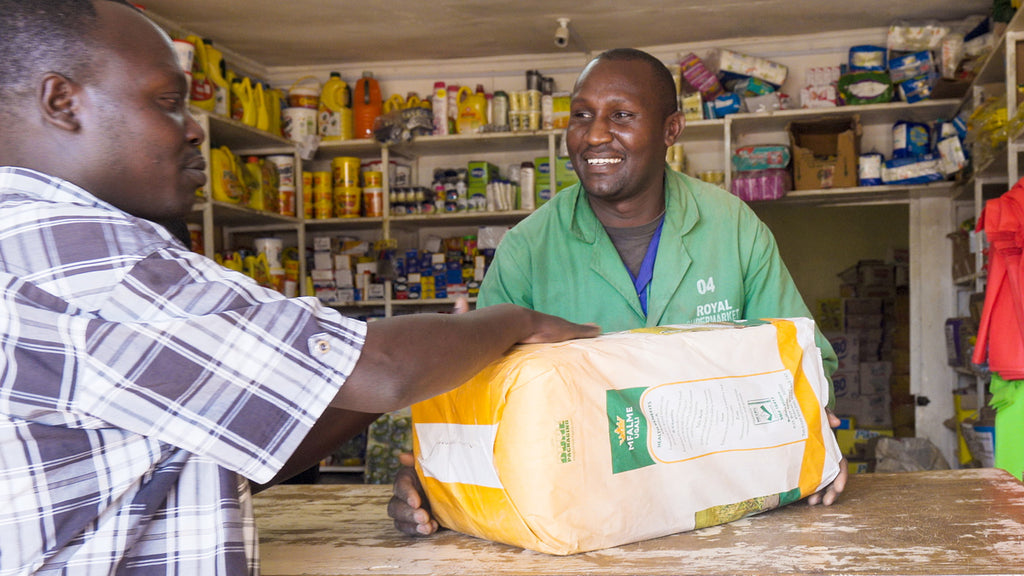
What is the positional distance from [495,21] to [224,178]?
1751 millimetres

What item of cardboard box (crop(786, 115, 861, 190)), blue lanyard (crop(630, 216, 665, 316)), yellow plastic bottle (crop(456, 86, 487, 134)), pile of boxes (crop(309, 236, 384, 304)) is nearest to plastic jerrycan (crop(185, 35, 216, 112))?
pile of boxes (crop(309, 236, 384, 304))

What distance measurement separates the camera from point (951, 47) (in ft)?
14.8

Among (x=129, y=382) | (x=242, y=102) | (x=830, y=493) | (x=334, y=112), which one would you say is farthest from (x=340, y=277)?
(x=129, y=382)

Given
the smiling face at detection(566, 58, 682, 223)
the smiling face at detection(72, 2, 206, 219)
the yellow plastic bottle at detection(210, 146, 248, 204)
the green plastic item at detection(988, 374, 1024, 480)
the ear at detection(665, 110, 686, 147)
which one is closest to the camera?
the smiling face at detection(72, 2, 206, 219)

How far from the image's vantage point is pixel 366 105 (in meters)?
5.45

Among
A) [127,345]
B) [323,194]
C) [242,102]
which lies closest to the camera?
[127,345]

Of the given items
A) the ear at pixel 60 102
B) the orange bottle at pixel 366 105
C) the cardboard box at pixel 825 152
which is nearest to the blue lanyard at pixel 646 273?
the ear at pixel 60 102

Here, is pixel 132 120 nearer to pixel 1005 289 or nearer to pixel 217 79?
pixel 1005 289

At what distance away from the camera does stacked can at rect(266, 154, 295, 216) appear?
16.9 ft

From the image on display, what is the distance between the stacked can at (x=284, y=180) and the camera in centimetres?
516

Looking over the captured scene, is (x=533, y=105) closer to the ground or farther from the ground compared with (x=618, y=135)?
farther from the ground

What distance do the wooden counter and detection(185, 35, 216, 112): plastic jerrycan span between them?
337 centimetres

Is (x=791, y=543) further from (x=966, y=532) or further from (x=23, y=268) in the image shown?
(x=23, y=268)

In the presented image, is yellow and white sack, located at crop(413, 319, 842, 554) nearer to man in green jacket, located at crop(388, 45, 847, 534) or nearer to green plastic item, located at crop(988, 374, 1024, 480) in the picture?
man in green jacket, located at crop(388, 45, 847, 534)
